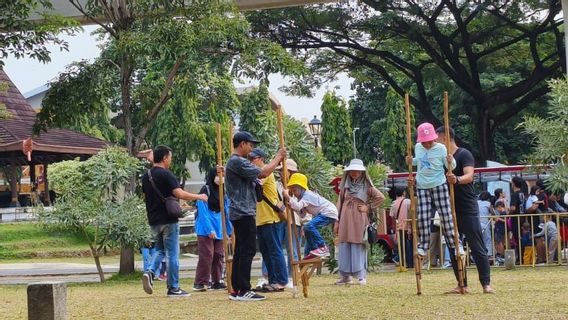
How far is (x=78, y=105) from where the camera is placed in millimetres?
19719

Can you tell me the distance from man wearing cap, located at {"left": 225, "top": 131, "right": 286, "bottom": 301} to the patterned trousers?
1.73 m

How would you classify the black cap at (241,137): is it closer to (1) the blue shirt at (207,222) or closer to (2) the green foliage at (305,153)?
(1) the blue shirt at (207,222)

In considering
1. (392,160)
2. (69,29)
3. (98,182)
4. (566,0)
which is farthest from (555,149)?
(392,160)

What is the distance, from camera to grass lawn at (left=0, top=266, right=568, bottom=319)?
9609mm

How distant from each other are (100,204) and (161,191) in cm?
480

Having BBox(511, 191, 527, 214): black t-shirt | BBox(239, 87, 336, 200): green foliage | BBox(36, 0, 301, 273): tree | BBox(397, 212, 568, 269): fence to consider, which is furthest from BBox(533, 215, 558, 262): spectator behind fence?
BBox(36, 0, 301, 273): tree

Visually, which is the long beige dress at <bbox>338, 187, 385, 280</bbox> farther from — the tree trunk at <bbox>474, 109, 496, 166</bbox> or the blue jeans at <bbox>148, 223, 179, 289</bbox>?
the tree trunk at <bbox>474, 109, 496, 166</bbox>

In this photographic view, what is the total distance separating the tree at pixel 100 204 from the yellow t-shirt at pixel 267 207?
4702mm

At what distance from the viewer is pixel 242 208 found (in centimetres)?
1124

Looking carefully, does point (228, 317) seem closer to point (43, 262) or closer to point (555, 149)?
point (555, 149)

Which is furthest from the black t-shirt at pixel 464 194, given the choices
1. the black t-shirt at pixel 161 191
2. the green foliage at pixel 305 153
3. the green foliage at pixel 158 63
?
the green foliage at pixel 158 63

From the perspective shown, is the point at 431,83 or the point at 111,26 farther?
the point at 431,83

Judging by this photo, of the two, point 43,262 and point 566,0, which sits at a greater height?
point 566,0

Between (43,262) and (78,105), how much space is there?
11444 mm
